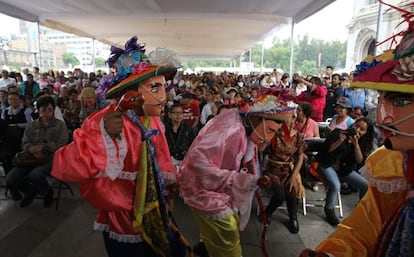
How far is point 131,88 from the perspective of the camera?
6.16 ft

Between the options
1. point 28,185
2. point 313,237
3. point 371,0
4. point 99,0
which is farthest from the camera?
point 371,0

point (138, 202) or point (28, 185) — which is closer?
point (138, 202)

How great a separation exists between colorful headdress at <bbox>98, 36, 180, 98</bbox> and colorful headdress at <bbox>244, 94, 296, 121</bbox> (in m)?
0.61

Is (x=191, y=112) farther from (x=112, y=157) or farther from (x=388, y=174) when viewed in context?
(x=388, y=174)

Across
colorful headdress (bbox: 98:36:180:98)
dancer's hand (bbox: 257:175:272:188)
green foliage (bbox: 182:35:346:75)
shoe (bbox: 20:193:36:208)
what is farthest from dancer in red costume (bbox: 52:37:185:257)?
green foliage (bbox: 182:35:346:75)

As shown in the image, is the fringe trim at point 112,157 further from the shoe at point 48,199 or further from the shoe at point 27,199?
the shoe at point 27,199

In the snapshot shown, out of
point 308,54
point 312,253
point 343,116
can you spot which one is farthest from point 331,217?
point 308,54

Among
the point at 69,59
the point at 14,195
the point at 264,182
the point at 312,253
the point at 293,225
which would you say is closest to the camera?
the point at 312,253

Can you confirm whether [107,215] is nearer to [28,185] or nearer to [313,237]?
[313,237]

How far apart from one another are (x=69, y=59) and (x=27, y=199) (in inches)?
1950

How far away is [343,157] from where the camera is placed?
13.2ft

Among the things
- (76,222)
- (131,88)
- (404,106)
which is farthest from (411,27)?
(76,222)

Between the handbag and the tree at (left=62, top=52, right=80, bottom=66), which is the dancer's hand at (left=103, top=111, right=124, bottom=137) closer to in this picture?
the handbag

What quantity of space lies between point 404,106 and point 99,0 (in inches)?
380
